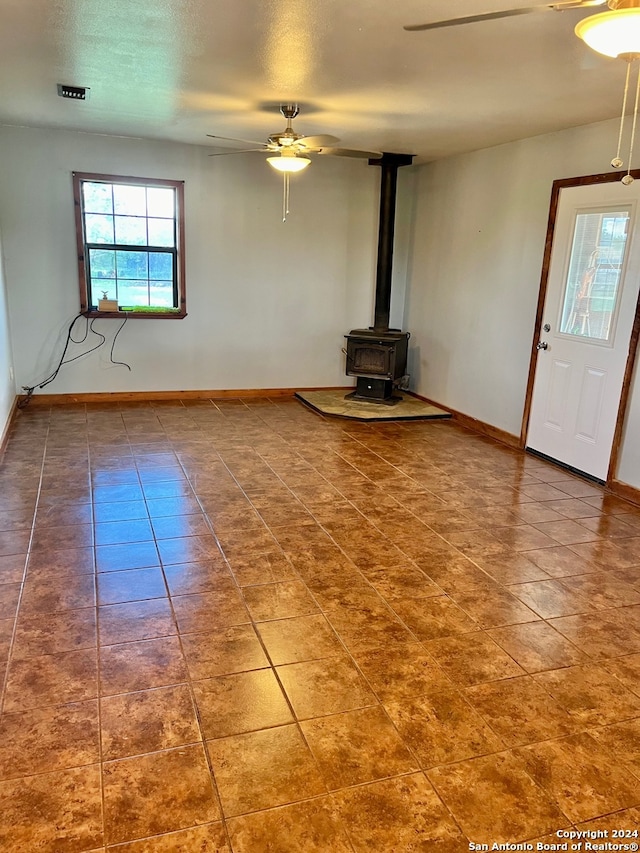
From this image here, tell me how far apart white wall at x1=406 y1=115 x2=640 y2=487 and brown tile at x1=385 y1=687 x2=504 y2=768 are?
2.71 meters

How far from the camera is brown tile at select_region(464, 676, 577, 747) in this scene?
202cm

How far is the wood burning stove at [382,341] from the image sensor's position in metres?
6.43

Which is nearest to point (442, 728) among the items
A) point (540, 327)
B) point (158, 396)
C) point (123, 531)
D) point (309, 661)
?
point (309, 661)

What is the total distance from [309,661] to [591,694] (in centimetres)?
104

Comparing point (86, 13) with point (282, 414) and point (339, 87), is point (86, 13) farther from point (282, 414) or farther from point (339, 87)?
point (282, 414)

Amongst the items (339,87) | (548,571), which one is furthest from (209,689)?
(339,87)

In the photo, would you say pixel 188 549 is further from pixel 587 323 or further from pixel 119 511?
pixel 587 323

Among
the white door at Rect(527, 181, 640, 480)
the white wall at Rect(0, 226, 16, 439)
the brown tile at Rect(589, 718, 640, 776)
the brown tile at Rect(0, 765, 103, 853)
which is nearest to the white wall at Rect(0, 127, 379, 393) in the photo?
the white wall at Rect(0, 226, 16, 439)

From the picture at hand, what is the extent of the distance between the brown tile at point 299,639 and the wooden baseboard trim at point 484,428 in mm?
3306

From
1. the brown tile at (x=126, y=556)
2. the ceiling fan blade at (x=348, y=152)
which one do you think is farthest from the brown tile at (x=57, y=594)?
the ceiling fan blade at (x=348, y=152)

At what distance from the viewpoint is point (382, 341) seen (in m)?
6.44

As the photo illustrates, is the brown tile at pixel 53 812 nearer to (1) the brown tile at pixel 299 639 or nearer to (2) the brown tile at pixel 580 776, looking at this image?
(1) the brown tile at pixel 299 639

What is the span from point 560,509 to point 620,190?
7.30ft

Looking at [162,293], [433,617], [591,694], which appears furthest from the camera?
[162,293]
